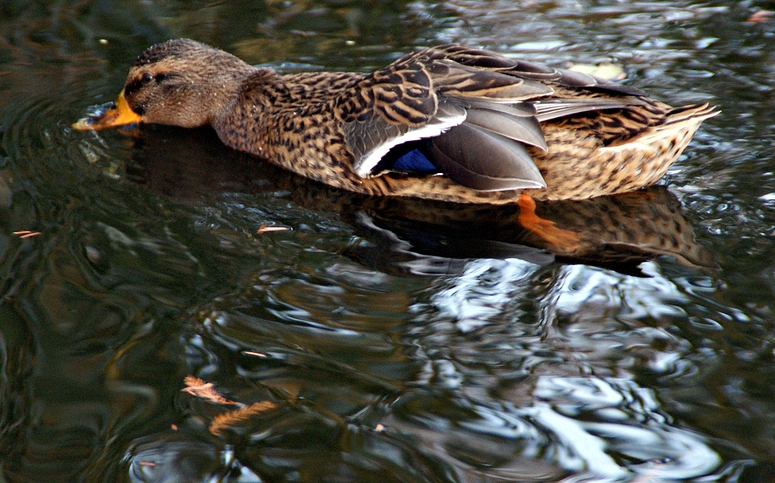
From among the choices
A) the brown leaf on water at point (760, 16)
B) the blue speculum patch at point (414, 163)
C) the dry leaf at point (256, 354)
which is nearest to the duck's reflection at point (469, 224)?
the blue speculum patch at point (414, 163)

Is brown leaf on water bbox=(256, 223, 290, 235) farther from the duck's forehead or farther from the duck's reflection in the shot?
the duck's forehead

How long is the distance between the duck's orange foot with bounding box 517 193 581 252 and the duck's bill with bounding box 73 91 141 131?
3621 mm

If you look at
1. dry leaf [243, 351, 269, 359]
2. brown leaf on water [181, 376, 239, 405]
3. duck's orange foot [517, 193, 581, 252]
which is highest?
duck's orange foot [517, 193, 581, 252]

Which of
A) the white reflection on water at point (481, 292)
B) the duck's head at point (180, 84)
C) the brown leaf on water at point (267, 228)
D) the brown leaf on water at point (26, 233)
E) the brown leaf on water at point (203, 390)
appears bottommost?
the brown leaf on water at point (203, 390)

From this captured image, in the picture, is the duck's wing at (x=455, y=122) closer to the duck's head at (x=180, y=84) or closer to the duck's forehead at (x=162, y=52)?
the duck's head at (x=180, y=84)

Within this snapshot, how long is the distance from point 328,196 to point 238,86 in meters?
1.81

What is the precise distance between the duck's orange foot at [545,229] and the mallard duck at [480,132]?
3.9 inches

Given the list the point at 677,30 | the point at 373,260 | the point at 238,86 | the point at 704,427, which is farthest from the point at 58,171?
the point at 677,30

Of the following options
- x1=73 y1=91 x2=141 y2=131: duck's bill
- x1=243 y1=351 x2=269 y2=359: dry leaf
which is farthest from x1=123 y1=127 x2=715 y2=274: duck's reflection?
x1=243 y1=351 x2=269 y2=359: dry leaf

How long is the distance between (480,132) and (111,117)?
3486 millimetres

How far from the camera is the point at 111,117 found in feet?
23.4

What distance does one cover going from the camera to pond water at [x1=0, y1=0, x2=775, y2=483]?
3529mm

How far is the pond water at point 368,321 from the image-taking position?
139 inches

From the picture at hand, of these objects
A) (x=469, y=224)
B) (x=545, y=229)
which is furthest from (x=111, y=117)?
(x=545, y=229)
